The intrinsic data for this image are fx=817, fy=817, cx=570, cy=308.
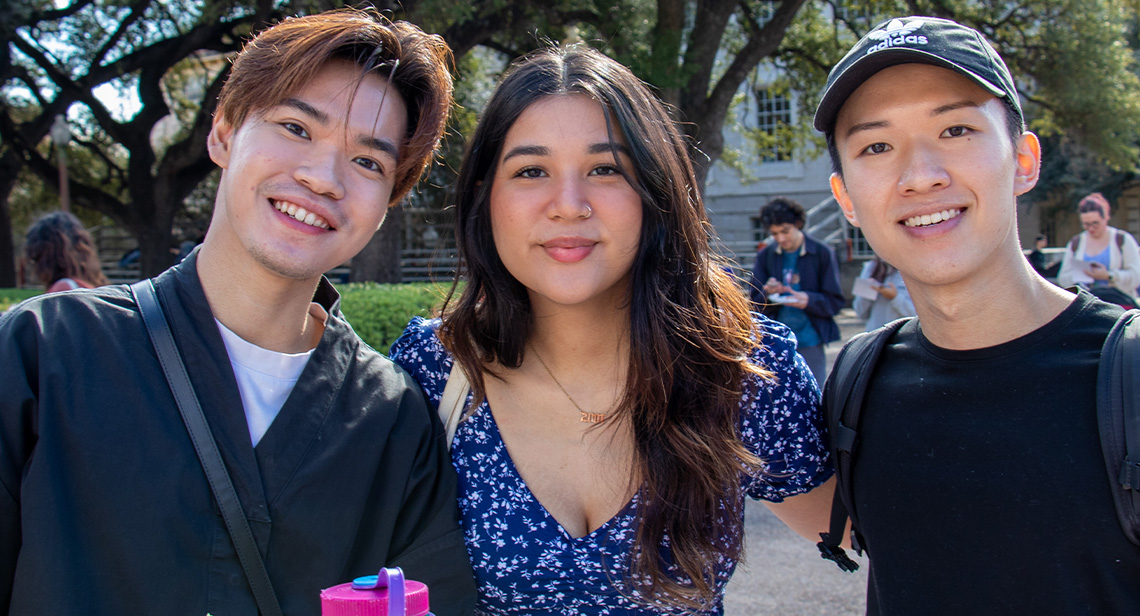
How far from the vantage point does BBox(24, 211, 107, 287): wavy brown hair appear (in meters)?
5.65

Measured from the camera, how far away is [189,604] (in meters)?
1.69

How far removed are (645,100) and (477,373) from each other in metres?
0.94

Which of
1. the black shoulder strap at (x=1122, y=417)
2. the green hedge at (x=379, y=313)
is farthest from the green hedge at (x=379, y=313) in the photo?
the black shoulder strap at (x=1122, y=417)

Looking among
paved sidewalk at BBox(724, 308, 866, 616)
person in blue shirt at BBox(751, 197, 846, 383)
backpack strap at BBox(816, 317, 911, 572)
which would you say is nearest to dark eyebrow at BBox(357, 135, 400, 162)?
backpack strap at BBox(816, 317, 911, 572)

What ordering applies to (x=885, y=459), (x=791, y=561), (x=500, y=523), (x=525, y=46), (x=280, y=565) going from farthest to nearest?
(x=525, y=46) < (x=791, y=561) < (x=500, y=523) < (x=885, y=459) < (x=280, y=565)

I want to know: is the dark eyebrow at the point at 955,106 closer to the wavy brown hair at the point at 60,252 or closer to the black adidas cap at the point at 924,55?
the black adidas cap at the point at 924,55

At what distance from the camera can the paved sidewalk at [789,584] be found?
14.3 ft

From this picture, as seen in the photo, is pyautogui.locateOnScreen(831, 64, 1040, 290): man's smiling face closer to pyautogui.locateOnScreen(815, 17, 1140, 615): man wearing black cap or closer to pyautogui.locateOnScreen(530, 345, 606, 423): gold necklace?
pyautogui.locateOnScreen(815, 17, 1140, 615): man wearing black cap

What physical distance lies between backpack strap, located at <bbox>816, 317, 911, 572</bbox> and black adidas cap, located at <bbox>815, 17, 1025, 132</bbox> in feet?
2.11

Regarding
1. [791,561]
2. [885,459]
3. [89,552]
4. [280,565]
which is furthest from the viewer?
[791,561]

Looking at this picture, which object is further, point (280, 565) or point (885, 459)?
point (885, 459)

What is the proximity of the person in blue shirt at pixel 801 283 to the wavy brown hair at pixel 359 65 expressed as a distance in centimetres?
486

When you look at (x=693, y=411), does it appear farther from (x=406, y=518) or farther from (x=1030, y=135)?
(x=1030, y=135)

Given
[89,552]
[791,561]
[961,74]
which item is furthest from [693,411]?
[791,561]
